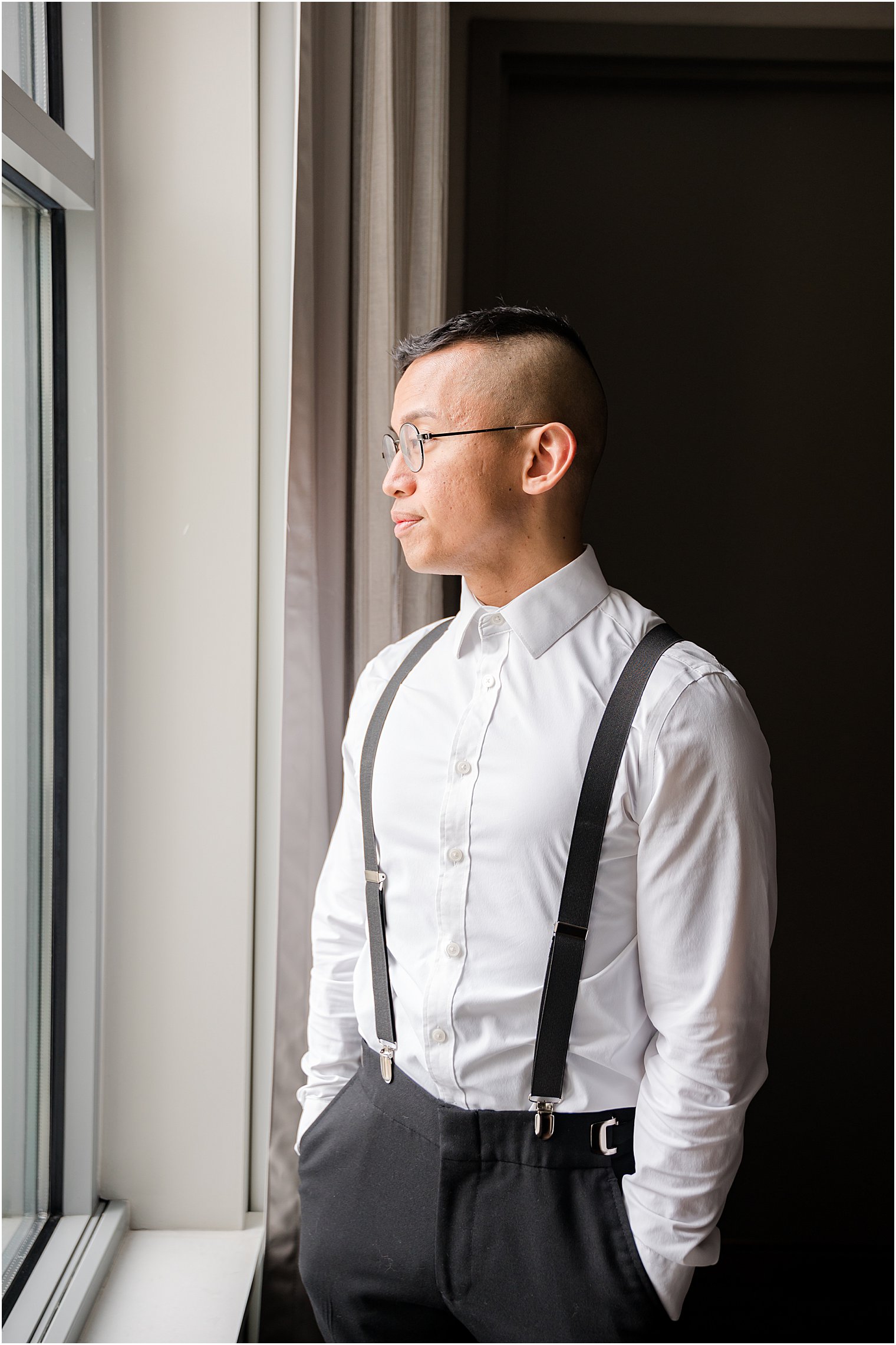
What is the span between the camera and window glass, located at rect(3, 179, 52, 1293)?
3.96 feet

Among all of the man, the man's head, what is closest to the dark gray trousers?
the man

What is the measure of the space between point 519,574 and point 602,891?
330 millimetres

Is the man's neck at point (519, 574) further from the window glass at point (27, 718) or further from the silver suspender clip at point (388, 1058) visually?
the window glass at point (27, 718)

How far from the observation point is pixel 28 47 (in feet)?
3.97

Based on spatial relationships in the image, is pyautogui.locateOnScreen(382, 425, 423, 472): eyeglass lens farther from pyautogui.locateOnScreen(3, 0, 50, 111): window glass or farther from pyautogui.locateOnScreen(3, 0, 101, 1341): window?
pyautogui.locateOnScreen(3, 0, 50, 111): window glass

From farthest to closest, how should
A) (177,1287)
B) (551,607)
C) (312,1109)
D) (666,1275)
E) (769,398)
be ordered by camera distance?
(769,398), (177,1287), (312,1109), (551,607), (666,1275)

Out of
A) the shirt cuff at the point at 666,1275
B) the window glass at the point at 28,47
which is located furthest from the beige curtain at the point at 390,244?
the shirt cuff at the point at 666,1275

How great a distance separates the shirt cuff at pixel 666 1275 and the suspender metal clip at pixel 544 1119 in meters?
0.12

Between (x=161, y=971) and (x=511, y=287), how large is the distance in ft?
4.34

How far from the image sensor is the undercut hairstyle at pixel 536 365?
0.95 metres

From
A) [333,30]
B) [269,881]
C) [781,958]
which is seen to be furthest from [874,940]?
[333,30]

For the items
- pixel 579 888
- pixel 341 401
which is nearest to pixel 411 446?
pixel 341 401

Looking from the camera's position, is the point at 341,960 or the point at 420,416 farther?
the point at 341,960

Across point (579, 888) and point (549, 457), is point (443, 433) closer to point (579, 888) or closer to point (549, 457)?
point (549, 457)
